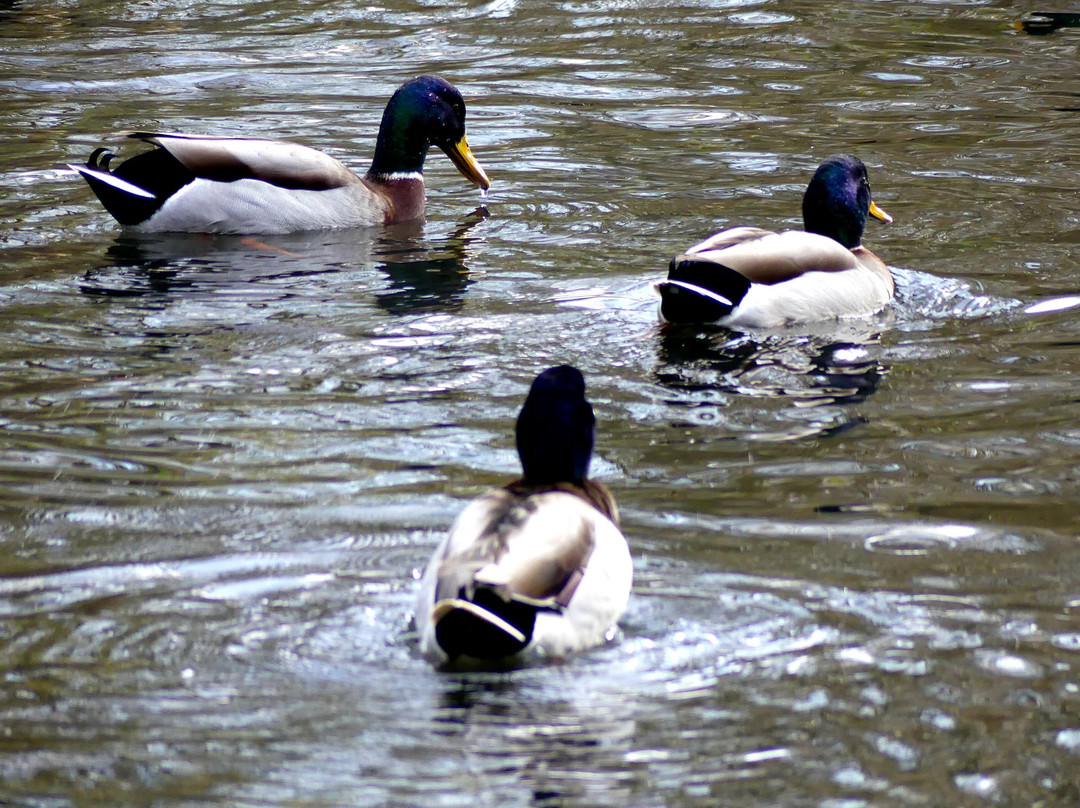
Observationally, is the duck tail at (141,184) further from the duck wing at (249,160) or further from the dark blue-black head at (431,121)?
the dark blue-black head at (431,121)

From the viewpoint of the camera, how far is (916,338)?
7090 mm

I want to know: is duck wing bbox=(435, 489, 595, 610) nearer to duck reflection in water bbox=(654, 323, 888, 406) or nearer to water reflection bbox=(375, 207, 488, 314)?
duck reflection in water bbox=(654, 323, 888, 406)

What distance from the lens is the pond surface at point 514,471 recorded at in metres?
3.50

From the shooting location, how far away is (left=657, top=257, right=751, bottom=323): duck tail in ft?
22.8

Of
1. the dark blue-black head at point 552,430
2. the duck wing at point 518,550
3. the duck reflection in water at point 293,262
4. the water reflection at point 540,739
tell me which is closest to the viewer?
the water reflection at point 540,739

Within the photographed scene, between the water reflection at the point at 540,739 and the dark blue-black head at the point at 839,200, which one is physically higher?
the dark blue-black head at the point at 839,200

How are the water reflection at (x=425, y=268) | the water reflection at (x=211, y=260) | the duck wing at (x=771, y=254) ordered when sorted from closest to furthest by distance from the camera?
1. the duck wing at (x=771, y=254)
2. the water reflection at (x=425, y=268)
3. the water reflection at (x=211, y=260)

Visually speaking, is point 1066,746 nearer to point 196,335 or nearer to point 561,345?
point 561,345

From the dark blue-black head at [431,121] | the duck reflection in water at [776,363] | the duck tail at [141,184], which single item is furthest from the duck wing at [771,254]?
the duck tail at [141,184]

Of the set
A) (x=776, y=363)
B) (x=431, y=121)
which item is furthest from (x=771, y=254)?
(x=431, y=121)

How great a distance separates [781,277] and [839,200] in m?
0.97

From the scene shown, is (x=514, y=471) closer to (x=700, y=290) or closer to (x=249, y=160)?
(x=700, y=290)

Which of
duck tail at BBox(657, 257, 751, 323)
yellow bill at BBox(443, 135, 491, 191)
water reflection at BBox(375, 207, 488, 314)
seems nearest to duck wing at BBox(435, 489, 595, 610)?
duck tail at BBox(657, 257, 751, 323)

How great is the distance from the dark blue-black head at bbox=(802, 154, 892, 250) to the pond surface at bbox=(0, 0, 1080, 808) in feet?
1.19
